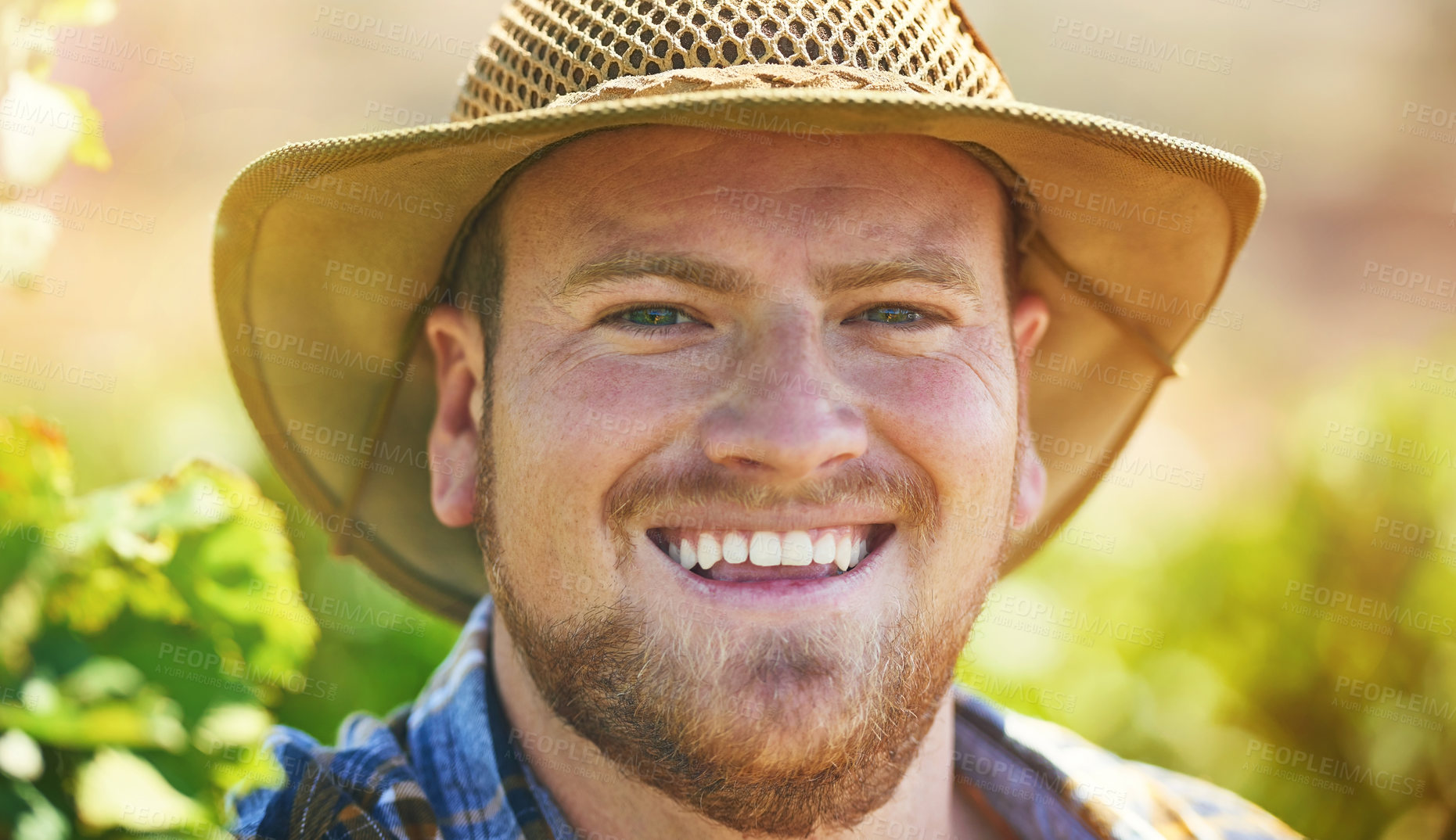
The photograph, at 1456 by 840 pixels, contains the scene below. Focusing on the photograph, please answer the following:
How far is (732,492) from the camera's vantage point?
74.8 inches

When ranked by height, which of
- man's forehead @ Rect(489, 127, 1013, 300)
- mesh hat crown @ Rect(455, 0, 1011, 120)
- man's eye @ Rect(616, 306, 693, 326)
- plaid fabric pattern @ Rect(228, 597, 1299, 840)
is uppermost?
mesh hat crown @ Rect(455, 0, 1011, 120)

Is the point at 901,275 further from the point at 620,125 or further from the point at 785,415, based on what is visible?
the point at 620,125

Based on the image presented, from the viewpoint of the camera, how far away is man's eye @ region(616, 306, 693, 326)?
2.00 metres

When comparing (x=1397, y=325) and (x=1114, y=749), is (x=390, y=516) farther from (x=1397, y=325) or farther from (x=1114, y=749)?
(x=1397, y=325)

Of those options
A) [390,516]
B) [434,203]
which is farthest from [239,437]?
[434,203]

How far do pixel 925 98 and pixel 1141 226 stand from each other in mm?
907

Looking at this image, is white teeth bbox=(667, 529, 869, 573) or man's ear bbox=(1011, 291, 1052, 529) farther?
man's ear bbox=(1011, 291, 1052, 529)

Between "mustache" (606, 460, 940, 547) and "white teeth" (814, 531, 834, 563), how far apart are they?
8 centimetres

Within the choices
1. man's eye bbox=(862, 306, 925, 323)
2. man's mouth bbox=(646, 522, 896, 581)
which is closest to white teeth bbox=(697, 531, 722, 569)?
man's mouth bbox=(646, 522, 896, 581)

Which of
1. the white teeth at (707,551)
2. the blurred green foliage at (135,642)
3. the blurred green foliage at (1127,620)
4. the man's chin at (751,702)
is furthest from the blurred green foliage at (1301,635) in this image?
the blurred green foliage at (135,642)

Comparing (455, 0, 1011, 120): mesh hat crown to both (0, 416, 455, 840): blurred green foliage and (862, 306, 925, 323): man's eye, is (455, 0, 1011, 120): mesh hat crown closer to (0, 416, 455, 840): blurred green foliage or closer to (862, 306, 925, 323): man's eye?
(862, 306, 925, 323): man's eye

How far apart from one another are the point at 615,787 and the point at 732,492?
64cm

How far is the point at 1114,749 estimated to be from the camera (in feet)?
14.1

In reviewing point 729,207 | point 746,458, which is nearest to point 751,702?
point 746,458
